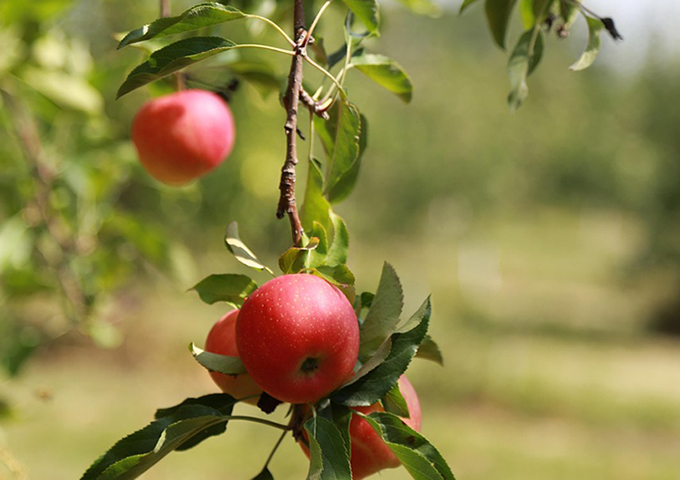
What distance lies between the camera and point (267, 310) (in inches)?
19.5

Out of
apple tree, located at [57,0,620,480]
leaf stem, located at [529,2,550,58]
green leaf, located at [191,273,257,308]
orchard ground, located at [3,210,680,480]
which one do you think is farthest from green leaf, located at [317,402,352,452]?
orchard ground, located at [3,210,680,480]

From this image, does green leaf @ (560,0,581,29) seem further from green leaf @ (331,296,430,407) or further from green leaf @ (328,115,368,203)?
green leaf @ (331,296,430,407)

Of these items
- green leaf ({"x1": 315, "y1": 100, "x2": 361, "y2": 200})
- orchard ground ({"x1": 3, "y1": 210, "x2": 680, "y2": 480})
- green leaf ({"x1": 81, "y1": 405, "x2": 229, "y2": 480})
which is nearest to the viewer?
green leaf ({"x1": 81, "y1": 405, "x2": 229, "y2": 480})

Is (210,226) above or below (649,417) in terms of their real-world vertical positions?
above

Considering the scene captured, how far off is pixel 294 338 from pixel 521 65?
1.10 feet

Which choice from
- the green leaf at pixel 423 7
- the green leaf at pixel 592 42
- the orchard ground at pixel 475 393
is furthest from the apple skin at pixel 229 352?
the orchard ground at pixel 475 393

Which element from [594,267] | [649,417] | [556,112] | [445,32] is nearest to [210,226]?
[649,417]

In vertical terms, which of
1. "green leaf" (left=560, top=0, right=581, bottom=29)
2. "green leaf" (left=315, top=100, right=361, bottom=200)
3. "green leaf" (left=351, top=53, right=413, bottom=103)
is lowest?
"green leaf" (left=315, top=100, right=361, bottom=200)

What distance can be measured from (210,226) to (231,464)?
1758 mm

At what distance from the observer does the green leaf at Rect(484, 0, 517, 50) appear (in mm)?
734

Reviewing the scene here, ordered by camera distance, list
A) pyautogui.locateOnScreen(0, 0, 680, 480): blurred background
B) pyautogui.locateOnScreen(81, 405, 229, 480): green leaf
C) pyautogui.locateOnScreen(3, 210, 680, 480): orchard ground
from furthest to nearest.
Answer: pyautogui.locateOnScreen(3, 210, 680, 480): orchard ground < pyautogui.locateOnScreen(0, 0, 680, 480): blurred background < pyautogui.locateOnScreen(81, 405, 229, 480): green leaf

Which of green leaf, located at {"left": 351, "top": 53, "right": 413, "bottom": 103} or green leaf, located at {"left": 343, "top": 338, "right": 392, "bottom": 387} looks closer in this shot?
green leaf, located at {"left": 343, "top": 338, "right": 392, "bottom": 387}

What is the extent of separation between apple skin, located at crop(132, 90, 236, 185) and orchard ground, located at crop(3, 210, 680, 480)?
482 mm

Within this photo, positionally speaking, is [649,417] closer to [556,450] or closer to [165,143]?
[556,450]
